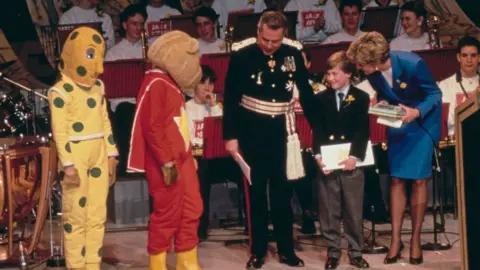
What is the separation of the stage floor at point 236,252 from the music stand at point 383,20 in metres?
2.01

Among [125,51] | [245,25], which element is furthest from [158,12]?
[245,25]

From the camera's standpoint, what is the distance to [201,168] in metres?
8.52

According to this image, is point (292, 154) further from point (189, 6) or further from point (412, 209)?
point (189, 6)

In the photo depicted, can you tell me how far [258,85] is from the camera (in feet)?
23.6

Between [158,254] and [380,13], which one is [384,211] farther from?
[158,254]

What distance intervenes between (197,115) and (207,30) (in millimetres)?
1890

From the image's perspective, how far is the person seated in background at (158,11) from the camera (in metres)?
10.9

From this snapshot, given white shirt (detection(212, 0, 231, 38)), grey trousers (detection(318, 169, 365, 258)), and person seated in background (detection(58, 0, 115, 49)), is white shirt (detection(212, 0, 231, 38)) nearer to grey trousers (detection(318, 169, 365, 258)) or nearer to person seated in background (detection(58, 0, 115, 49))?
person seated in background (detection(58, 0, 115, 49))

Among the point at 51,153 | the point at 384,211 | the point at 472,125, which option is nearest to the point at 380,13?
the point at 384,211

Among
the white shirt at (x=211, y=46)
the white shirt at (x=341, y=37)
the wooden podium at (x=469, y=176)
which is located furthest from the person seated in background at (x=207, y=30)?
the wooden podium at (x=469, y=176)

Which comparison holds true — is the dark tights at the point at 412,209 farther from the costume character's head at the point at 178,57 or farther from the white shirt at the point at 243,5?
the white shirt at the point at 243,5

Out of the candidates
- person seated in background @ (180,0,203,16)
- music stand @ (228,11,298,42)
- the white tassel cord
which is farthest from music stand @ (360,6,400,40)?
the white tassel cord

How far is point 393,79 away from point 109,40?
446 centimetres

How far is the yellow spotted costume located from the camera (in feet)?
21.6
